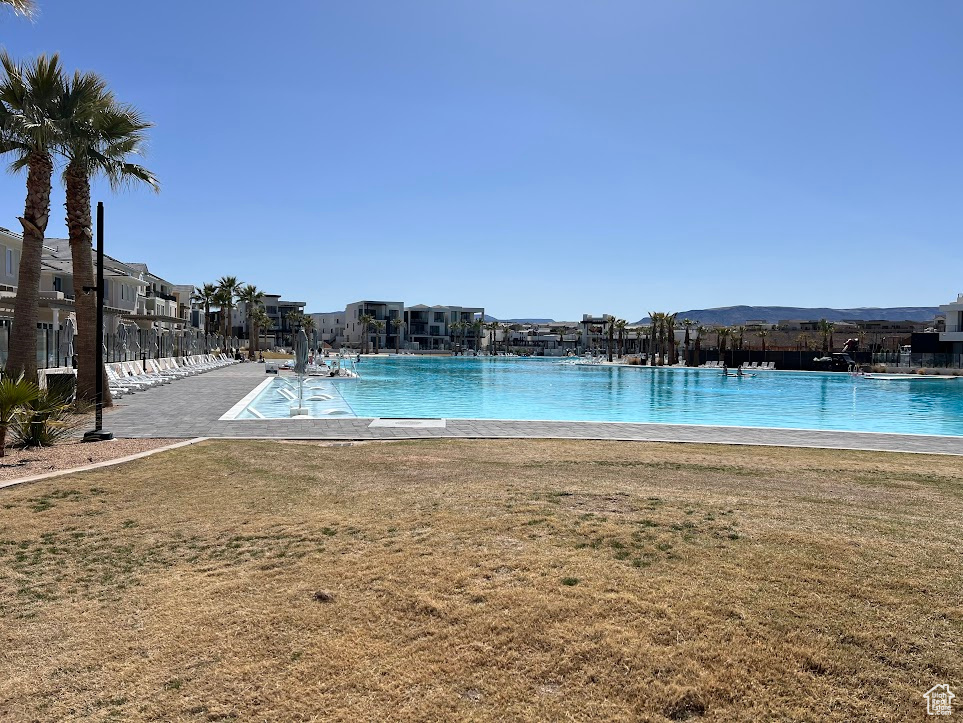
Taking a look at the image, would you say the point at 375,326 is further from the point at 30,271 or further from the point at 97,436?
the point at 97,436

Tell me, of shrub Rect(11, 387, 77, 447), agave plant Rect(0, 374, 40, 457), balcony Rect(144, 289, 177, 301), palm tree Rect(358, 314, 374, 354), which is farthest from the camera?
palm tree Rect(358, 314, 374, 354)

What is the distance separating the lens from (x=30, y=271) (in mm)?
15086

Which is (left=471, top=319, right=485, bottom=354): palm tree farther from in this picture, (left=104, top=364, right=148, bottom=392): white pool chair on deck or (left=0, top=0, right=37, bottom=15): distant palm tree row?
(left=0, top=0, right=37, bottom=15): distant palm tree row

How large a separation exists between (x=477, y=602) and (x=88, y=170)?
1842 cm

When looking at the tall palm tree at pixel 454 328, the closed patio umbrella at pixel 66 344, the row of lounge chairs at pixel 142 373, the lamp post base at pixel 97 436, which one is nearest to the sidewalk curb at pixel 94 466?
the lamp post base at pixel 97 436

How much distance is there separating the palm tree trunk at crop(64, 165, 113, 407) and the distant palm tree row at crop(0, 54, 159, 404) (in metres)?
0.02

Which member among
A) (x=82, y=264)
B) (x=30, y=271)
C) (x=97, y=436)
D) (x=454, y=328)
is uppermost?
(x=454, y=328)

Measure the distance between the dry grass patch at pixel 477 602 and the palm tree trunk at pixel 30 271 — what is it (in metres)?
8.38

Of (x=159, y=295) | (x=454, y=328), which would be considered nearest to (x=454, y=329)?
(x=454, y=328)

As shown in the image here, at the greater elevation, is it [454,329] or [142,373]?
[454,329]

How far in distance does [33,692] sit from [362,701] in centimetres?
186

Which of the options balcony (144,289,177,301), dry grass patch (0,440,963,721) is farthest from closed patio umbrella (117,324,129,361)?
balcony (144,289,177,301)

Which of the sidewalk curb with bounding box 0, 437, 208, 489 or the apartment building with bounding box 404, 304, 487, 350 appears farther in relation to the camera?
the apartment building with bounding box 404, 304, 487, 350

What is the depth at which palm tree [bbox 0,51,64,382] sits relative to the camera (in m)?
15.0
